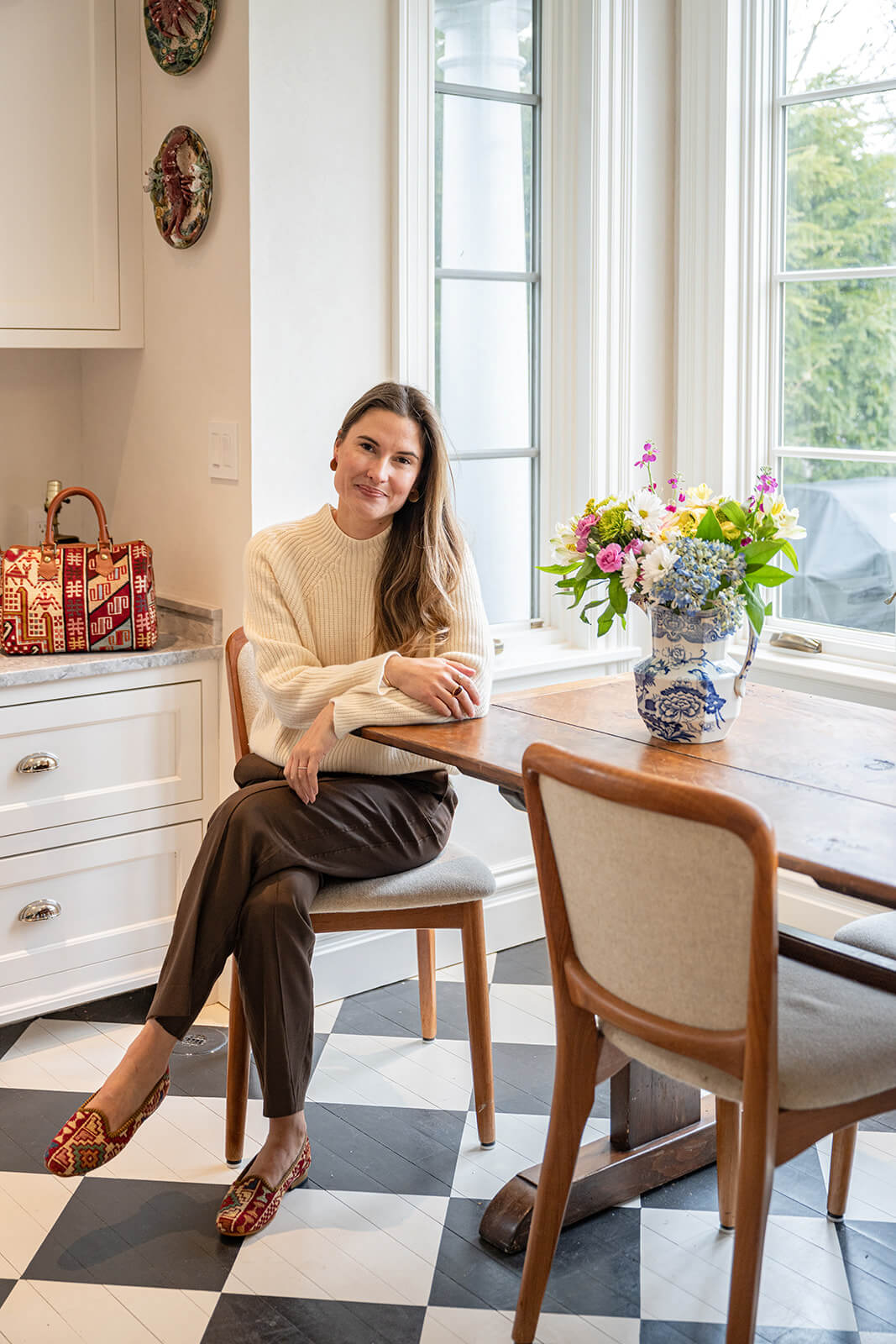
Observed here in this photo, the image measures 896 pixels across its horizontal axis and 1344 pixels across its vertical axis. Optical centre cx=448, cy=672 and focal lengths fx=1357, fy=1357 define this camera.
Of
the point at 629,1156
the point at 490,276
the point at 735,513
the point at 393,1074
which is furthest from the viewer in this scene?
the point at 490,276

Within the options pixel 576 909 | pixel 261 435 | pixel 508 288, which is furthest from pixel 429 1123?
pixel 508 288

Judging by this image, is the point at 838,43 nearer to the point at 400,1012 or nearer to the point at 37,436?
the point at 37,436

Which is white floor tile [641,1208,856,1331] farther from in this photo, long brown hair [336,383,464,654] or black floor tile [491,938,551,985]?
long brown hair [336,383,464,654]

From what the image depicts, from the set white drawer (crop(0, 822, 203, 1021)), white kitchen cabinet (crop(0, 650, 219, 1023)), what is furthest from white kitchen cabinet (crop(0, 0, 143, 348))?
white drawer (crop(0, 822, 203, 1021))

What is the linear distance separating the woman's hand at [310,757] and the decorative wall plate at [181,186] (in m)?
1.13

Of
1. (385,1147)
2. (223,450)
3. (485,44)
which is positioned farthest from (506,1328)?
(485,44)

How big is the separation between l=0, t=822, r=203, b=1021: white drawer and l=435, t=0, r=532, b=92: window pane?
173 centimetres

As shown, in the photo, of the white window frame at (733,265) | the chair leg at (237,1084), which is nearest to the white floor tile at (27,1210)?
the chair leg at (237,1084)

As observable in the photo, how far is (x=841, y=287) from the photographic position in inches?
A: 118

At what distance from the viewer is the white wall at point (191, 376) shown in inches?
103

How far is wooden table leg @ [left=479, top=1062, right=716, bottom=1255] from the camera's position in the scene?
6.75 ft

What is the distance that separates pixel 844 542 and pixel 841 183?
2.57ft

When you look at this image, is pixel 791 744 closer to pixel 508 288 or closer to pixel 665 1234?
pixel 665 1234

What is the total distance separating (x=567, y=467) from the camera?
3180 mm
